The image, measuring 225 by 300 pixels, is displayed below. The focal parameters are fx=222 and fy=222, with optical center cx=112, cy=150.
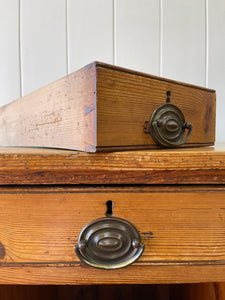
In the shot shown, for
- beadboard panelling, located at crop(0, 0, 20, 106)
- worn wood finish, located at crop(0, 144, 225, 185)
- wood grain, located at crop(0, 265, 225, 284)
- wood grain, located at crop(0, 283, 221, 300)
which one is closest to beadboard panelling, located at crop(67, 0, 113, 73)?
beadboard panelling, located at crop(0, 0, 20, 106)

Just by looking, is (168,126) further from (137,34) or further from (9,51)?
(9,51)

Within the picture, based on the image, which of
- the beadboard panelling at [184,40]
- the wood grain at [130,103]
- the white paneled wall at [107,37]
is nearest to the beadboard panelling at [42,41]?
Result: the white paneled wall at [107,37]

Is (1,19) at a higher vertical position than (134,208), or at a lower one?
higher

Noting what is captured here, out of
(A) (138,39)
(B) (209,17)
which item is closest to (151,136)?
(A) (138,39)

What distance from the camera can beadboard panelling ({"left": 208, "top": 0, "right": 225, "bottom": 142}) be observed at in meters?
0.80

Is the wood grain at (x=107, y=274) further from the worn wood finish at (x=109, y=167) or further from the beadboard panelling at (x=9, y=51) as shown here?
the beadboard panelling at (x=9, y=51)

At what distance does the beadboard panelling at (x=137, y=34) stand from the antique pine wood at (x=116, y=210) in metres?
0.57

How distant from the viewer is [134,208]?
353mm

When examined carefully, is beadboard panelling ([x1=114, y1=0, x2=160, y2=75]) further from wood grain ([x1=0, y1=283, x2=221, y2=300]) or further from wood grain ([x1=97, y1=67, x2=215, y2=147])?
wood grain ([x1=0, y1=283, x2=221, y2=300])

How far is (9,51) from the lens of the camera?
808 mm

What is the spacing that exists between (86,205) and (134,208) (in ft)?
0.25

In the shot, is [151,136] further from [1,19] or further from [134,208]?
[1,19]

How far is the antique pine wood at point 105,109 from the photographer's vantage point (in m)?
0.35

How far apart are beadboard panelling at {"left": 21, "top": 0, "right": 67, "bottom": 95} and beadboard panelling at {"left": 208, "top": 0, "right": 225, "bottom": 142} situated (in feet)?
1.75
